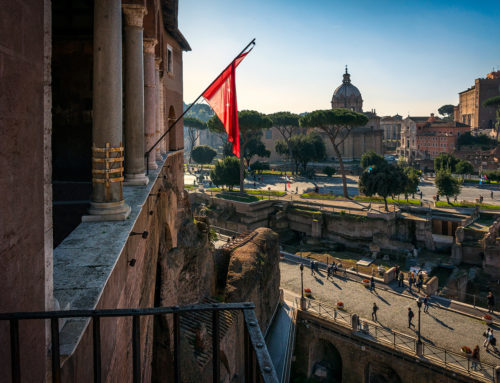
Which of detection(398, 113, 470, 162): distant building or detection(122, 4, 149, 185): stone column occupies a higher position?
detection(398, 113, 470, 162): distant building

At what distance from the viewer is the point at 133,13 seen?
6168 mm

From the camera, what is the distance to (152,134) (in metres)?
8.48

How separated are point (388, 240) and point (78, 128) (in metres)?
22.9

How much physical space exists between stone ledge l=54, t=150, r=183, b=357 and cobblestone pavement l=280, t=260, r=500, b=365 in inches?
544

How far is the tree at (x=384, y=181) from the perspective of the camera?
27.8m

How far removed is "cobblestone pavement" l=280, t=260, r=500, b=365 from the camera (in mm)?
14089

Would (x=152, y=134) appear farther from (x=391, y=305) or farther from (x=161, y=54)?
(x=391, y=305)

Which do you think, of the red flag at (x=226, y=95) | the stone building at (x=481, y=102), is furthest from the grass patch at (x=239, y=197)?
the stone building at (x=481, y=102)

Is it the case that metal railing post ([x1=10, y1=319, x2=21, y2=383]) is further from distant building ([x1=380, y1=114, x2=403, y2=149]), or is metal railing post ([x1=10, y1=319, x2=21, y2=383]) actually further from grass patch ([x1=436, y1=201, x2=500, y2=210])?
distant building ([x1=380, y1=114, x2=403, y2=149])

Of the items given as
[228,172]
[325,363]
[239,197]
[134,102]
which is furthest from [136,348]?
[228,172]

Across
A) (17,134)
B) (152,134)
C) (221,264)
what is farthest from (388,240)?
(17,134)

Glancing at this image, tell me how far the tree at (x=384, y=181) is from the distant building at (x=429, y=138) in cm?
3305

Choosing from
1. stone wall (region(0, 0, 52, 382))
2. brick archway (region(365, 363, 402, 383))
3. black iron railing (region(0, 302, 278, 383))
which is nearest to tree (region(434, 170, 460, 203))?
brick archway (region(365, 363, 402, 383))

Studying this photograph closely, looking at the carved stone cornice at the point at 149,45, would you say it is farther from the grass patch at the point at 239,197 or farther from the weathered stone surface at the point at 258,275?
the grass patch at the point at 239,197
